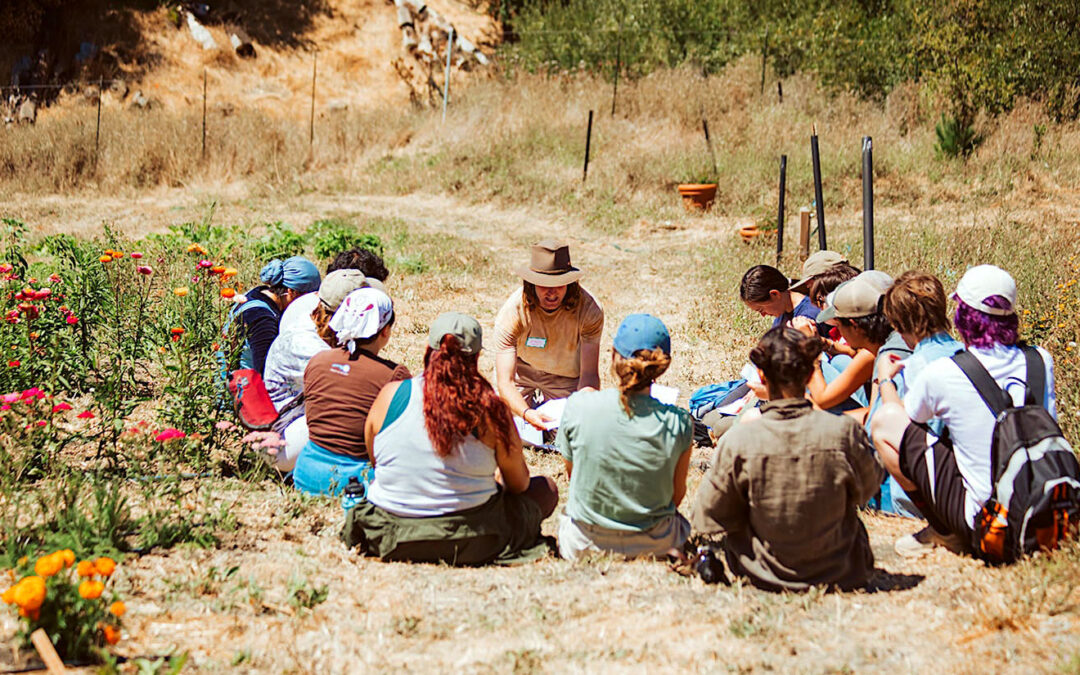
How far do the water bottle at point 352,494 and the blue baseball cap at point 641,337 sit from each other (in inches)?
48.4

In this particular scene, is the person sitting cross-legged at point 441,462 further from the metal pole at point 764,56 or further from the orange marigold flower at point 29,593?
the metal pole at point 764,56

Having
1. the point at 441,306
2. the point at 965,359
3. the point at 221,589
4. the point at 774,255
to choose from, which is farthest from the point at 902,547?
the point at 774,255

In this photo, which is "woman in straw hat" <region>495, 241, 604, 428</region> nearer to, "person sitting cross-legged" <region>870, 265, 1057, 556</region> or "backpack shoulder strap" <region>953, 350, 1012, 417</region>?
"person sitting cross-legged" <region>870, 265, 1057, 556</region>

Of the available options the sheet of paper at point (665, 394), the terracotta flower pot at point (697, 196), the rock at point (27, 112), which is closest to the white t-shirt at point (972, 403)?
the sheet of paper at point (665, 394)

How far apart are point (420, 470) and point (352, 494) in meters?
0.51

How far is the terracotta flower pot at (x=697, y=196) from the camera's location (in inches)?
472

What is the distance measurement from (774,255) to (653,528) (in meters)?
6.66

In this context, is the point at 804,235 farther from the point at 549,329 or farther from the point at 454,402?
the point at 454,402

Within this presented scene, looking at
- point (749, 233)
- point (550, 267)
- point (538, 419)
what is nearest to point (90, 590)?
point (538, 419)

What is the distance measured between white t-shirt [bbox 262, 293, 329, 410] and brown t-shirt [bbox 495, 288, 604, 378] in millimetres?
1045

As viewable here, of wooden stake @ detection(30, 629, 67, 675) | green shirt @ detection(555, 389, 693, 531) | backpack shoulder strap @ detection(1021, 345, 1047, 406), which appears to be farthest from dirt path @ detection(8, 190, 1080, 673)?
backpack shoulder strap @ detection(1021, 345, 1047, 406)

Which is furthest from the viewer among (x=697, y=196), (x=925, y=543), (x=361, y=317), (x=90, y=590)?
(x=697, y=196)

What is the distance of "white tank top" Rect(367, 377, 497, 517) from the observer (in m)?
3.38

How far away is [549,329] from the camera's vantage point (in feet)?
16.6
